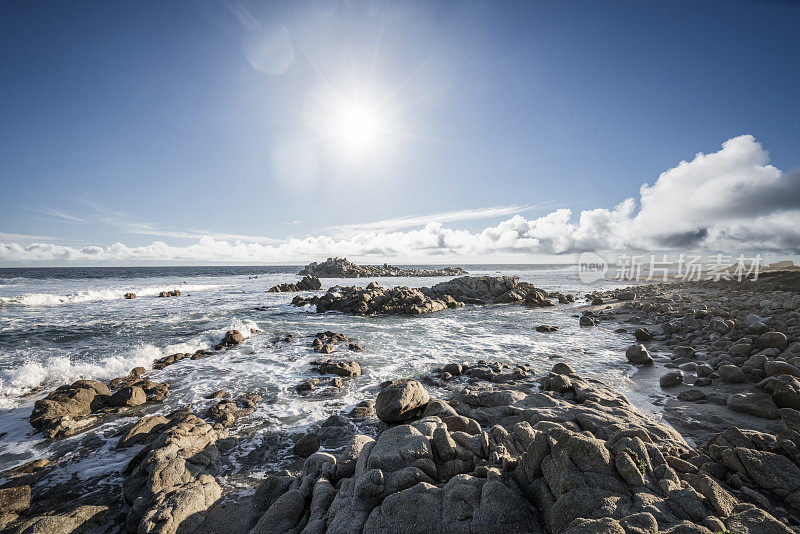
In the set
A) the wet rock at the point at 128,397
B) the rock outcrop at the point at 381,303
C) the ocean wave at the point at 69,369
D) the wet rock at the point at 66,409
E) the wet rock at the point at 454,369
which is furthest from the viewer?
the rock outcrop at the point at 381,303

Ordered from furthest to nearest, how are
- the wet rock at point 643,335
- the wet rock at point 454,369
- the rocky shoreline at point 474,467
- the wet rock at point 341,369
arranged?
the wet rock at point 643,335
the wet rock at point 341,369
the wet rock at point 454,369
the rocky shoreline at point 474,467

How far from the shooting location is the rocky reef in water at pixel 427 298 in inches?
1180

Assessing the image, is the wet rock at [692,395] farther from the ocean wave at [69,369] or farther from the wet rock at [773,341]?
the ocean wave at [69,369]

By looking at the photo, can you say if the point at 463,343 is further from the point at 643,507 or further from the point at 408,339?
the point at 643,507

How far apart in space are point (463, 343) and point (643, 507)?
13759 millimetres

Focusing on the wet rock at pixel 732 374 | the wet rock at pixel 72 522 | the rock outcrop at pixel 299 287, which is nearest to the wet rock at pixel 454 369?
the wet rock at pixel 732 374

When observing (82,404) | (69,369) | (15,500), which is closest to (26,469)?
(15,500)

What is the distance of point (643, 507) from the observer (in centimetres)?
352

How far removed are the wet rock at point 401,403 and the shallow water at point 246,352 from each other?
2.20 m

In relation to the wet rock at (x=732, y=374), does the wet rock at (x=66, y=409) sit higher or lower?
lower

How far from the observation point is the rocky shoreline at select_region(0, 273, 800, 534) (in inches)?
150

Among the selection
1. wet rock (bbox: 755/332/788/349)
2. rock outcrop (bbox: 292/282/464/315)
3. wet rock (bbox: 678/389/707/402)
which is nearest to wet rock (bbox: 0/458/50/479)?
wet rock (bbox: 678/389/707/402)

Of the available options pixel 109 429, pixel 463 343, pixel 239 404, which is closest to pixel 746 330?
pixel 463 343

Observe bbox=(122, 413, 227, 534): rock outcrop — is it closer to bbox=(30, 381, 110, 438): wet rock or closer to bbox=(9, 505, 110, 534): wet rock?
bbox=(9, 505, 110, 534): wet rock
